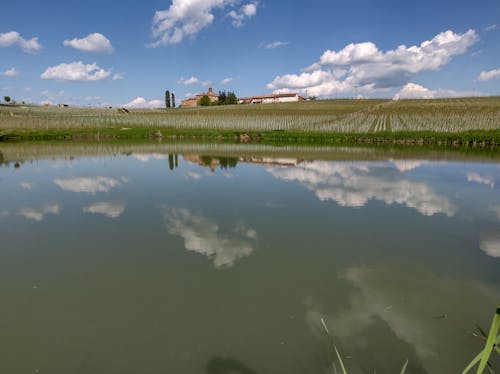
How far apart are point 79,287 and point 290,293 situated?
7.69 ft

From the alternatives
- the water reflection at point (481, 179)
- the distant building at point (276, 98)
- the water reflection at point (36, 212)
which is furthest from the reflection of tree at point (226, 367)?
the distant building at point (276, 98)

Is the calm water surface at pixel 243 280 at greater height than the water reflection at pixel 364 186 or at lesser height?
lesser

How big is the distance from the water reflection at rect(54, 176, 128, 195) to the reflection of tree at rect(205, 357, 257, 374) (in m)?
6.60

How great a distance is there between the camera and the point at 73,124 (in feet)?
102

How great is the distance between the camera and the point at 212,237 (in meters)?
5.01

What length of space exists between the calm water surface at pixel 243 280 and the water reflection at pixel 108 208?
2.4 inches

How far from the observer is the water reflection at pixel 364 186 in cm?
720

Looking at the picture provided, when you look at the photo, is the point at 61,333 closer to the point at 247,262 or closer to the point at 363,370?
the point at 247,262

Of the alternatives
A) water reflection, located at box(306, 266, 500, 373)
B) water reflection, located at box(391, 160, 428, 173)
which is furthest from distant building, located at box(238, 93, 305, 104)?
water reflection, located at box(306, 266, 500, 373)

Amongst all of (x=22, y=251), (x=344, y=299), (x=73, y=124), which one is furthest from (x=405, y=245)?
(x=73, y=124)

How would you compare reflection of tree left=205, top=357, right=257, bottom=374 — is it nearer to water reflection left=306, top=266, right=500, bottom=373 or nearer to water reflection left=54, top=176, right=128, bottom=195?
water reflection left=306, top=266, right=500, bottom=373

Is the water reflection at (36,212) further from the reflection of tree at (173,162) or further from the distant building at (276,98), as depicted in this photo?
the distant building at (276,98)

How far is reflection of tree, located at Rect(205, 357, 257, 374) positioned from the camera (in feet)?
8.15

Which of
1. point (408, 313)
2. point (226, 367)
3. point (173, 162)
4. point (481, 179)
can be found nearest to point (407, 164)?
point (481, 179)
